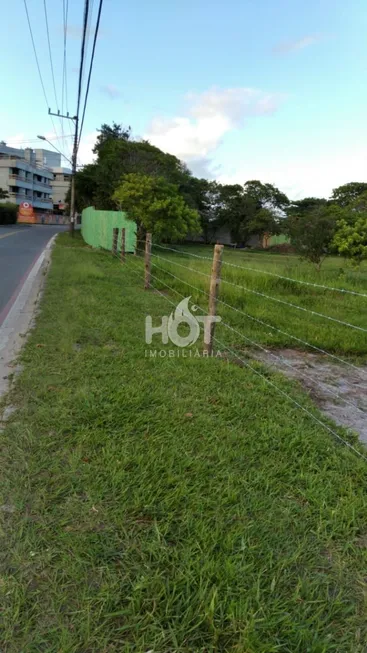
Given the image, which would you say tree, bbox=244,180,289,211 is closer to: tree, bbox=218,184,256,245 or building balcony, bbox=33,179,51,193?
tree, bbox=218,184,256,245

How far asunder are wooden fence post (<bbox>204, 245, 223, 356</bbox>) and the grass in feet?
3.32

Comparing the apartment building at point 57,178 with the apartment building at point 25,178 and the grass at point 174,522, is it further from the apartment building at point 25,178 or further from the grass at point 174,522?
the grass at point 174,522

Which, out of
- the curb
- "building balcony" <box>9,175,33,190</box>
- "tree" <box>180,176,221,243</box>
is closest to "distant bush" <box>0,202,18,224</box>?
"tree" <box>180,176,221,243</box>

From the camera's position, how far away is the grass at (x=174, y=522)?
1513 millimetres

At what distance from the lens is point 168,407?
10.4ft

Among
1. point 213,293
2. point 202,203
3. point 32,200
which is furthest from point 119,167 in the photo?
point 32,200

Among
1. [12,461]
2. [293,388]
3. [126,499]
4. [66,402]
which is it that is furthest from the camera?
[293,388]

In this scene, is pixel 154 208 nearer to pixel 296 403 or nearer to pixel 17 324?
pixel 17 324

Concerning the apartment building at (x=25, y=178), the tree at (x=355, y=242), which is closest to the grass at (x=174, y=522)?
the tree at (x=355, y=242)

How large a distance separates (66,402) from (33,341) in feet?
5.99

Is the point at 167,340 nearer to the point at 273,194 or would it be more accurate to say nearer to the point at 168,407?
the point at 168,407

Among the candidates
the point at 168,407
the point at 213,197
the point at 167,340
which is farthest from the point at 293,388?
the point at 213,197

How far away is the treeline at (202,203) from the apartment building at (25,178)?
31.2 m

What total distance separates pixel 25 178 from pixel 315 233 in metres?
62.5
